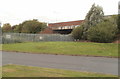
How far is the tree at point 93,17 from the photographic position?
106 feet

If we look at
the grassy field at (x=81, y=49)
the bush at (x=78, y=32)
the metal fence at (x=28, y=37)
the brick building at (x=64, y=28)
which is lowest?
the grassy field at (x=81, y=49)

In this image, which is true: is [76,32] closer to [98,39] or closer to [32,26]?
[98,39]

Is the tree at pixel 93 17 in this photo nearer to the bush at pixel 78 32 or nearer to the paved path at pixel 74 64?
the bush at pixel 78 32

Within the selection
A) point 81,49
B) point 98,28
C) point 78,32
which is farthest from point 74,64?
point 78,32

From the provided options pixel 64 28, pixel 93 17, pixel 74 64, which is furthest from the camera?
pixel 64 28

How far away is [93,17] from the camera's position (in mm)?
32531

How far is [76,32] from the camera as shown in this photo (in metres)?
34.3

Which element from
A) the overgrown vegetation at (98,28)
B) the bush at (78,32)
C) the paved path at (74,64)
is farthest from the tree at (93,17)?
the paved path at (74,64)

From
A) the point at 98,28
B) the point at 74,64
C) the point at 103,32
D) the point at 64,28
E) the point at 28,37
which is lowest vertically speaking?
the point at 74,64

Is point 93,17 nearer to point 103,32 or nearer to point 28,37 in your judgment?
point 103,32

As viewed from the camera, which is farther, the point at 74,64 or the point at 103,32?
the point at 103,32

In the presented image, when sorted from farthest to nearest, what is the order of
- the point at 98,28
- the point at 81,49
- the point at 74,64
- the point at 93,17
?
the point at 93,17 → the point at 98,28 → the point at 81,49 → the point at 74,64

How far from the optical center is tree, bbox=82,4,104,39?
3227 centimetres

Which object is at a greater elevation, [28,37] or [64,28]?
[64,28]
